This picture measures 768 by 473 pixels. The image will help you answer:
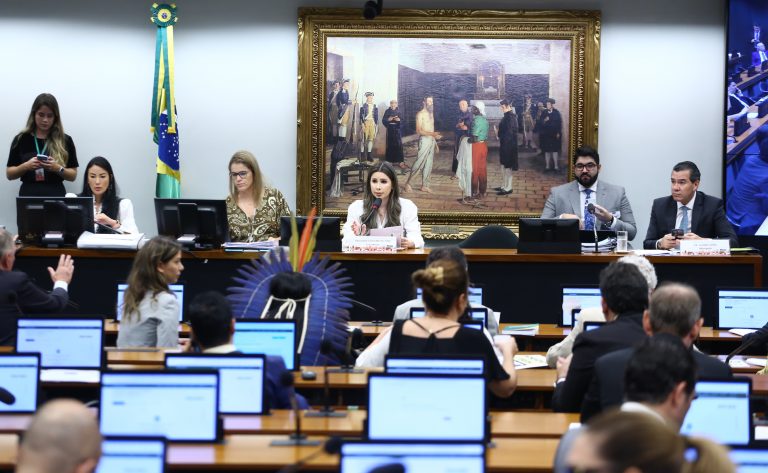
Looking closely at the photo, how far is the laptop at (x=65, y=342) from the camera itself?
5.27m

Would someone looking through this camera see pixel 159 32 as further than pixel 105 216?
Yes

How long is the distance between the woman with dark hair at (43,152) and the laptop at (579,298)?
16.9ft

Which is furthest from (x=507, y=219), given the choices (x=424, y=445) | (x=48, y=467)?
(x=48, y=467)

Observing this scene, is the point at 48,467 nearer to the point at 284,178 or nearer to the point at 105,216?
the point at 105,216

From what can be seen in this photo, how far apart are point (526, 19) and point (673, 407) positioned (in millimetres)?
7851

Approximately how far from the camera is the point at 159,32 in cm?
1009

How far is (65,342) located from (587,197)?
214 inches

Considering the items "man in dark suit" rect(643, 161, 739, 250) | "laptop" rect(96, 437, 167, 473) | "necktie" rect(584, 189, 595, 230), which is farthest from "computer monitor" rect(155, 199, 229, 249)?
"laptop" rect(96, 437, 167, 473)

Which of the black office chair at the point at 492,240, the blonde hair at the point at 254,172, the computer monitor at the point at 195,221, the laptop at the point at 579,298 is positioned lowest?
the laptop at the point at 579,298

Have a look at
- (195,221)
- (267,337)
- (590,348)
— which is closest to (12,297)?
(267,337)

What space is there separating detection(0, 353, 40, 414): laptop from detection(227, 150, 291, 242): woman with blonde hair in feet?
14.6

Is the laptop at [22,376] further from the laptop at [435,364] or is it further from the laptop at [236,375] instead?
the laptop at [435,364]

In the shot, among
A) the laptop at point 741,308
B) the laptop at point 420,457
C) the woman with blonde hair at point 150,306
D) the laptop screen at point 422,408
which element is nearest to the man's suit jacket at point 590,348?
the laptop screen at point 422,408

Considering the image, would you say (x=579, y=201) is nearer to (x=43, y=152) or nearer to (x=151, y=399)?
(x=43, y=152)
